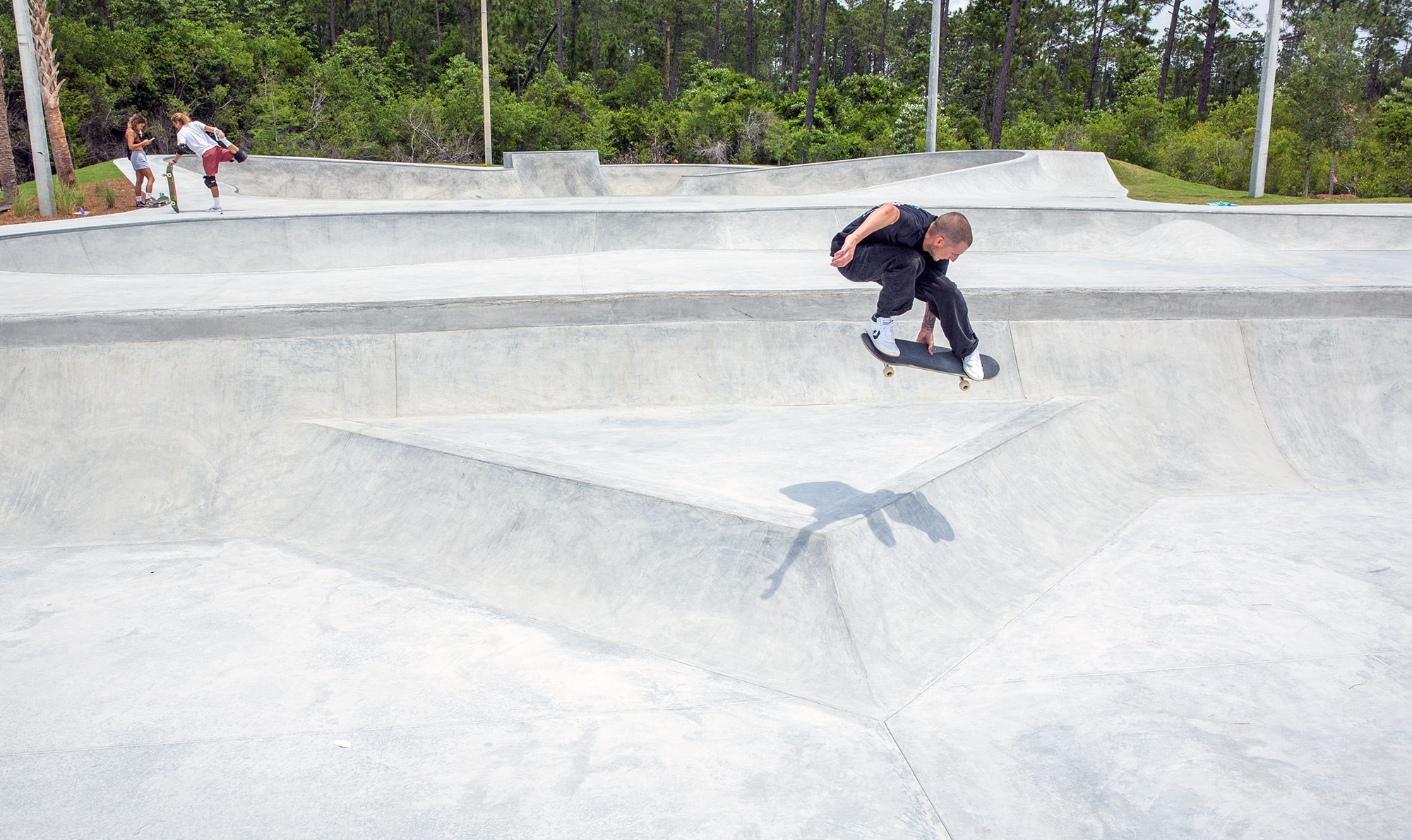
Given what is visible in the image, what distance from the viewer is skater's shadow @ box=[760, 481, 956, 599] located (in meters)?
4.92

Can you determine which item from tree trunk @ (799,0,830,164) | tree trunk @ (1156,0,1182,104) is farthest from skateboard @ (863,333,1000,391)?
tree trunk @ (1156,0,1182,104)

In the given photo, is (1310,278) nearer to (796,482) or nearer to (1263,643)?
(1263,643)

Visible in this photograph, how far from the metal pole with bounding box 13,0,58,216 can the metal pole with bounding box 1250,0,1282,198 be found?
2182 centimetres

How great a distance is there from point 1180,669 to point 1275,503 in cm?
306

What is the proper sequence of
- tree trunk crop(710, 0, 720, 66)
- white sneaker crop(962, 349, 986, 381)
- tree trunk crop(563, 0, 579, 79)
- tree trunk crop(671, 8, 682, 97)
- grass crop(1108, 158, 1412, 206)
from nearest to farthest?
white sneaker crop(962, 349, 986, 381) → grass crop(1108, 158, 1412, 206) → tree trunk crop(563, 0, 579, 79) → tree trunk crop(671, 8, 682, 97) → tree trunk crop(710, 0, 720, 66)

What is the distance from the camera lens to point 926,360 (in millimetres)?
5672

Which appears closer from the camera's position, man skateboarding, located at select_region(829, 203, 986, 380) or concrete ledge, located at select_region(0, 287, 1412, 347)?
man skateboarding, located at select_region(829, 203, 986, 380)

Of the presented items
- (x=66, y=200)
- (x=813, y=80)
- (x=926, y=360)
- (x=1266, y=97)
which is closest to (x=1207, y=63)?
(x=813, y=80)

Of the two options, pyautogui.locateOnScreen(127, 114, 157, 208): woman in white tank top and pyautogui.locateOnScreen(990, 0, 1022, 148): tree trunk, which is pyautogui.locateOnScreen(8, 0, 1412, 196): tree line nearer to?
pyautogui.locateOnScreen(990, 0, 1022, 148): tree trunk

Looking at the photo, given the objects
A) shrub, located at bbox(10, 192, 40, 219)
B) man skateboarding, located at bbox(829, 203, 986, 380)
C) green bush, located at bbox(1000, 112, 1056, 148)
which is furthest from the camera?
green bush, located at bbox(1000, 112, 1056, 148)

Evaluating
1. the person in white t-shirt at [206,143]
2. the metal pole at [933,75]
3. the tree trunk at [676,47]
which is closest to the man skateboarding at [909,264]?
the person in white t-shirt at [206,143]

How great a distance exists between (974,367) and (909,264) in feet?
2.59

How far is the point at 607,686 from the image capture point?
4.63 metres

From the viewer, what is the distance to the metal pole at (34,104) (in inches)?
612
